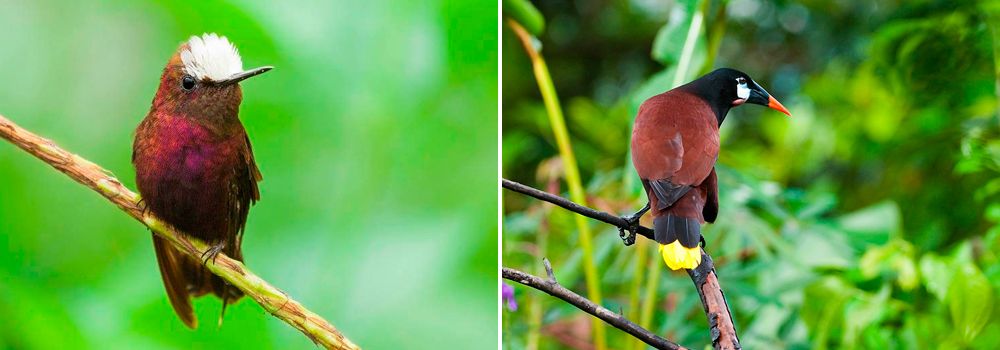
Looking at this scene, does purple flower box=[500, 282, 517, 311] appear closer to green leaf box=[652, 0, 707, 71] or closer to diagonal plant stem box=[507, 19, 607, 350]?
diagonal plant stem box=[507, 19, 607, 350]

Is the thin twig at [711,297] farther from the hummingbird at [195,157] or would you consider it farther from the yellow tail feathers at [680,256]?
the hummingbird at [195,157]

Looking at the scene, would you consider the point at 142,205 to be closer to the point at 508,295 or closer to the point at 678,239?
the point at 508,295

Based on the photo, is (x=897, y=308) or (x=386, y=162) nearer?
(x=386, y=162)

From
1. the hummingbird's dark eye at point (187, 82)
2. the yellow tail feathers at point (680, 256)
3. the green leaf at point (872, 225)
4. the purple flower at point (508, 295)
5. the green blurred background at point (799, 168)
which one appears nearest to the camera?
the yellow tail feathers at point (680, 256)

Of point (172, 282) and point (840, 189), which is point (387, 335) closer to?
point (172, 282)

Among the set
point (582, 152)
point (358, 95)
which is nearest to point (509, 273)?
point (358, 95)

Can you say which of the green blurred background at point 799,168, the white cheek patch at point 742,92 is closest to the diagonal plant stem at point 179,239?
the green blurred background at point 799,168
